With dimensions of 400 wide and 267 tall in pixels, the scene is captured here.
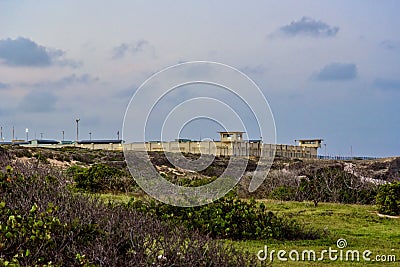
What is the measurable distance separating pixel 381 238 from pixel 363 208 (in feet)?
14.8

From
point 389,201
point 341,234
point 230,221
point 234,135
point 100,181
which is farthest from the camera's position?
point 100,181

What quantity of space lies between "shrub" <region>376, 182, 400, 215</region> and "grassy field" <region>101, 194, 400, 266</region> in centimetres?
28

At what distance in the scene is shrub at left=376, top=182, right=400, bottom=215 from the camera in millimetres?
12906

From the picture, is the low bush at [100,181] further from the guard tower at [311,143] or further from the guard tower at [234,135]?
the guard tower at [311,143]

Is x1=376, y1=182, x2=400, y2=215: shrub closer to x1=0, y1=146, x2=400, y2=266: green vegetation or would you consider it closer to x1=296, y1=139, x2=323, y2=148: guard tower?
x1=0, y1=146, x2=400, y2=266: green vegetation

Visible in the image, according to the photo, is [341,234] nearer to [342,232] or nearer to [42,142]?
[342,232]

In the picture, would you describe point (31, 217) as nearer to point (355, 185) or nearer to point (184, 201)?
point (184, 201)

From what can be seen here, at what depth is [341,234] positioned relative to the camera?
1004 cm

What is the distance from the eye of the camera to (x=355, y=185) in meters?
17.2

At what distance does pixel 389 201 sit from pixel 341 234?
11.2 ft

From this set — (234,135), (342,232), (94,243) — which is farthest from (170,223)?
(234,135)

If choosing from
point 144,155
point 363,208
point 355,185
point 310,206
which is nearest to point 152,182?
point 144,155

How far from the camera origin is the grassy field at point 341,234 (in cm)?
774

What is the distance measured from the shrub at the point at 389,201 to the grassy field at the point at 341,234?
28 cm
